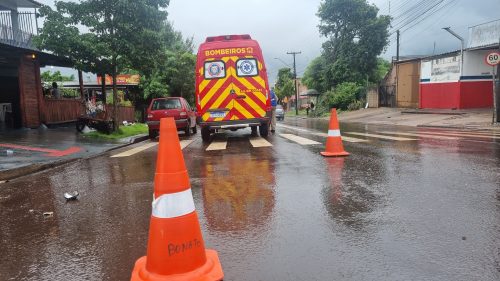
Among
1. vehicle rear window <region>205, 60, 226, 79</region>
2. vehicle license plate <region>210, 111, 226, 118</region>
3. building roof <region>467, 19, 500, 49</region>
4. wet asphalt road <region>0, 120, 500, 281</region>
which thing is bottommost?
wet asphalt road <region>0, 120, 500, 281</region>

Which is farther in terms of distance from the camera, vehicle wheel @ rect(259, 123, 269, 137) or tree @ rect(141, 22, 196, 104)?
tree @ rect(141, 22, 196, 104)

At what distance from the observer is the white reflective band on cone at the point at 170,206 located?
9.06 feet

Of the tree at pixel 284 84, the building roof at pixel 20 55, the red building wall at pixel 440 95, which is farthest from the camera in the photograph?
the tree at pixel 284 84

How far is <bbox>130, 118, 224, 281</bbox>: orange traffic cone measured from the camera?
8.79 ft

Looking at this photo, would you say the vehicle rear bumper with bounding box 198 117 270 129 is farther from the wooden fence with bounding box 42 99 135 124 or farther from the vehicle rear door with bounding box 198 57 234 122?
the wooden fence with bounding box 42 99 135 124

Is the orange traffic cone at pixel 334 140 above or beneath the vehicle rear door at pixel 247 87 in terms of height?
beneath

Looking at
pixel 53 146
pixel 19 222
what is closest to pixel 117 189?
pixel 19 222

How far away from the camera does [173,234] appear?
8.95ft

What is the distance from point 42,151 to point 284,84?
8215cm

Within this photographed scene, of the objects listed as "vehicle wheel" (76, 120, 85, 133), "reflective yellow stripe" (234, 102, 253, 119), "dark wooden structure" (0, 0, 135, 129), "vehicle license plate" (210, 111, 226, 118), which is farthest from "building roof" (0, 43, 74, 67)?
"reflective yellow stripe" (234, 102, 253, 119)

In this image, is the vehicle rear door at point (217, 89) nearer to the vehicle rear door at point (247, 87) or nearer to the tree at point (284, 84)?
the vehicle rear door at point (247, 87)

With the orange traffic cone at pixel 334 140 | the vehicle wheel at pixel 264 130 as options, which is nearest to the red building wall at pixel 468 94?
the vehicle wheel at pixel 264 130

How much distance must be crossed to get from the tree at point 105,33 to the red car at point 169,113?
1800 millimetres

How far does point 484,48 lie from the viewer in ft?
76.0
